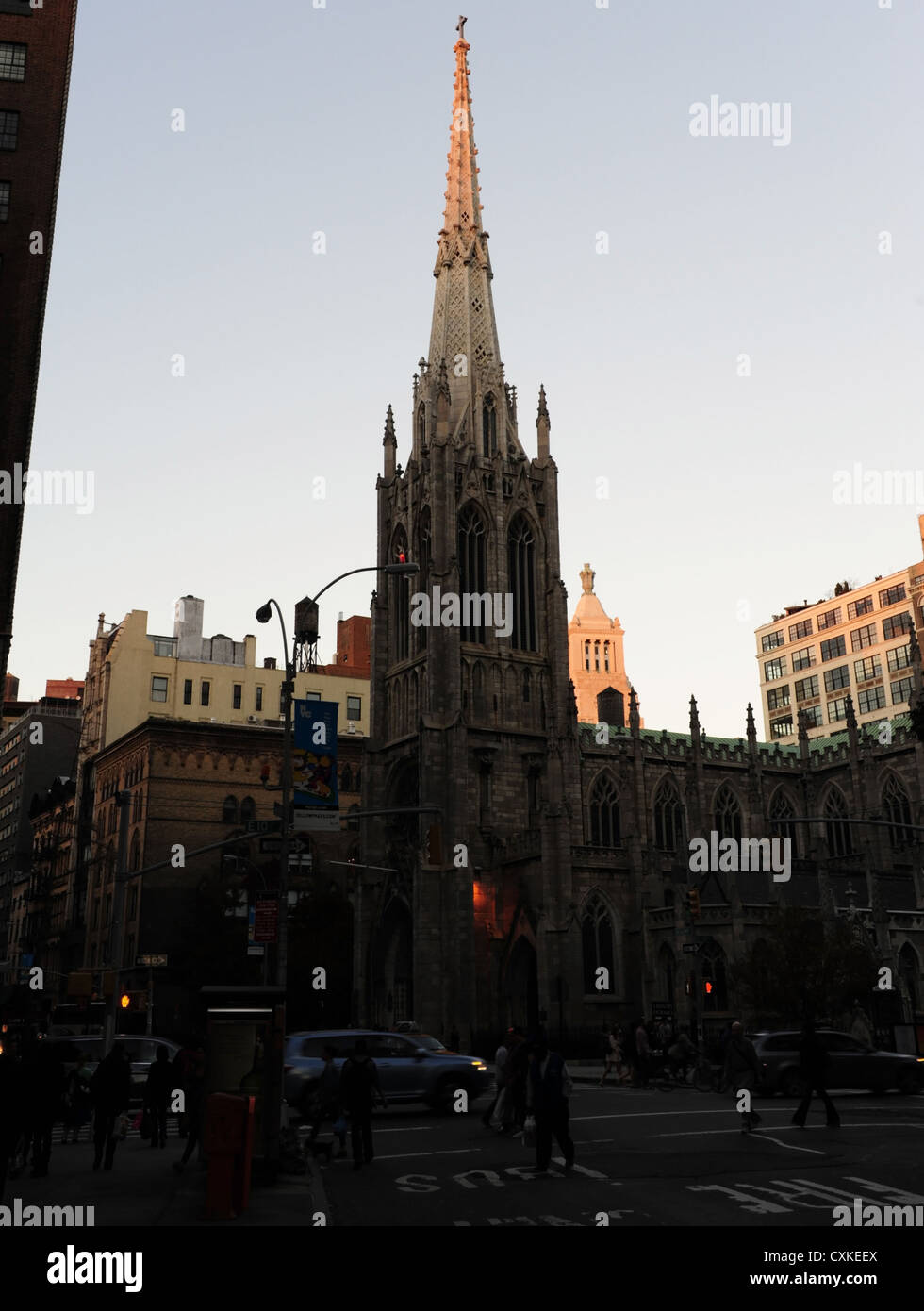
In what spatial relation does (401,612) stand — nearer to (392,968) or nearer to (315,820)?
(392,968)

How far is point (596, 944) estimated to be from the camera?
55406 millimetres

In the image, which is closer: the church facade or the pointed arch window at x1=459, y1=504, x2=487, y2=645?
the church facade

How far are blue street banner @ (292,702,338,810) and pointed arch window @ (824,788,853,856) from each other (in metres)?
49.7

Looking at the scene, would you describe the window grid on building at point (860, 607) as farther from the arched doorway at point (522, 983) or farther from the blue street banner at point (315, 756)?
the blue street banner at point (315, 756)

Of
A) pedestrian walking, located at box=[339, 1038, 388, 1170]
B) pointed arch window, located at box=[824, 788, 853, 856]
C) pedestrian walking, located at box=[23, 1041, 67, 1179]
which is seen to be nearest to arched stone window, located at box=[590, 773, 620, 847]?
pointed arch window, located at box=[824, 788, 853, 856]

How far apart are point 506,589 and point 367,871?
16.8 meters

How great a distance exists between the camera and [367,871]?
202ft

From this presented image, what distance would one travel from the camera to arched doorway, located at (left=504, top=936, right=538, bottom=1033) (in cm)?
5594

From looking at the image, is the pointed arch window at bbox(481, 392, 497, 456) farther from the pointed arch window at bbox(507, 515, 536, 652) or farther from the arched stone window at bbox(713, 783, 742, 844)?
the arched stone window at bbox(713, 783, 742, 844)

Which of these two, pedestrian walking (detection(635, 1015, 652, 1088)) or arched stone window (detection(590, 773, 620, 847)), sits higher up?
arched stone window (detection(590, 773, 620, 847))

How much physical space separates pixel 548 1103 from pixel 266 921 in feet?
38.9

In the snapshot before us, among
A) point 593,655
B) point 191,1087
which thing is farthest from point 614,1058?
point 593,655

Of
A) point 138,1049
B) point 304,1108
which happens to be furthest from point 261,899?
point 138,1049

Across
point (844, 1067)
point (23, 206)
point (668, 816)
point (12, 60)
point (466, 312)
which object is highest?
point (466, 312)
